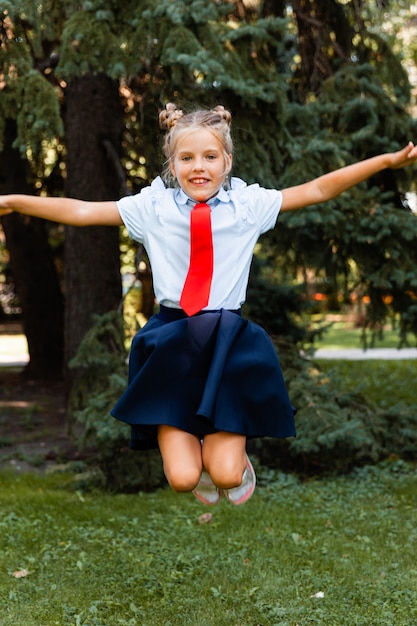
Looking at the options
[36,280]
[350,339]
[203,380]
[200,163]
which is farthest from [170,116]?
[350,339]

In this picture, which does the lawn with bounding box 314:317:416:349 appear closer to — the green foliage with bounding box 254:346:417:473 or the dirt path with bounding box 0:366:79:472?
the dirt path with bounding box 0:366:79:472

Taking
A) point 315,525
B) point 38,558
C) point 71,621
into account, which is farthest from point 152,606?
point 315,525

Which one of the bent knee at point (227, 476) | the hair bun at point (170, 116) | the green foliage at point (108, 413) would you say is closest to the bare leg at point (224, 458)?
the bent knee at point (227, 476)

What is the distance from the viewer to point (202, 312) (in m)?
3.87

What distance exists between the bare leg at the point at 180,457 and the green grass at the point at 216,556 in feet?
3.35

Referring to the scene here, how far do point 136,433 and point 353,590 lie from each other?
5.37 feet

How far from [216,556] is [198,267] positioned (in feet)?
7.12

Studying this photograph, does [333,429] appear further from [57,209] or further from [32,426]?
[32,426]

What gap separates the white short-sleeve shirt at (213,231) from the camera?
12.8 ft

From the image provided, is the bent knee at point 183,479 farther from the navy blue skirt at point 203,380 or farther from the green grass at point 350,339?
the green grass at point 350,339

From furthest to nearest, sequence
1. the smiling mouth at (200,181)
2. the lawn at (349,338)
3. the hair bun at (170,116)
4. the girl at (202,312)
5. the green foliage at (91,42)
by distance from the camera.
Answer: the lawn at (349,338) < the green foliage at (91,42) < the hair bun at (170,116) < the smiling mouth at (200,181) < the girl at (202,312)

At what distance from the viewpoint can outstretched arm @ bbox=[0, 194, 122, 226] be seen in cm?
392

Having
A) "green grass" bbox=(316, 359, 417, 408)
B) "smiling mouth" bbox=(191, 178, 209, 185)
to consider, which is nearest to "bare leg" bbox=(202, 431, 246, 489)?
"smiling mouth" bbox=(191, 178, 209, 185)

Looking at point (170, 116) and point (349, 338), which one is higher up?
point (170, 116)
